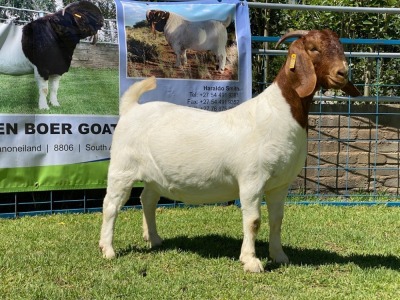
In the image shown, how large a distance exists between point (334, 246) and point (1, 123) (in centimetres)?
433

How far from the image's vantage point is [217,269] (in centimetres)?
503

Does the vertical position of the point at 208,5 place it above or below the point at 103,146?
above

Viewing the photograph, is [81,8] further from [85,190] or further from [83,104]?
[85,190]

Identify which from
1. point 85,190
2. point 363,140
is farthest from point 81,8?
point 363,140

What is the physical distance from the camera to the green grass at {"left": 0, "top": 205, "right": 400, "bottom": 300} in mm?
4477

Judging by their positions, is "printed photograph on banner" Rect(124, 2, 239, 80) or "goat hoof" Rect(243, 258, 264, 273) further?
"printed photograph on banner" Rect(124, 2, 239, 80)

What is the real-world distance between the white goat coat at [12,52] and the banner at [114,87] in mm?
13

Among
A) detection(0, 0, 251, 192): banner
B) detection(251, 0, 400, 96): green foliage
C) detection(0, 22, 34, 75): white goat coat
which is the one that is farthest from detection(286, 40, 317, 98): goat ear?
detection(251, 0, 400, 96): green foliage

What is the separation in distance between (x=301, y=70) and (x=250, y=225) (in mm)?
1397

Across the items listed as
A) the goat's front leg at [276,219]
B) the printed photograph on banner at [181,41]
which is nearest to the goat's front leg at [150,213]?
the goat's front leg at [276,219]

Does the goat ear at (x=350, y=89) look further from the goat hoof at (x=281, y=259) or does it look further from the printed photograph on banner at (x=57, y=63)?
the printed photograph on banner at (x=57, y=63)

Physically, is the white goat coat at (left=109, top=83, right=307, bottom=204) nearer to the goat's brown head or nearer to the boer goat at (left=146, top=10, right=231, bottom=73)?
the goat's brown head

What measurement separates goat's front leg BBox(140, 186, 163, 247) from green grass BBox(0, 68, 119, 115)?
2.21 meters

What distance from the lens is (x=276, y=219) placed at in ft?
17.2
